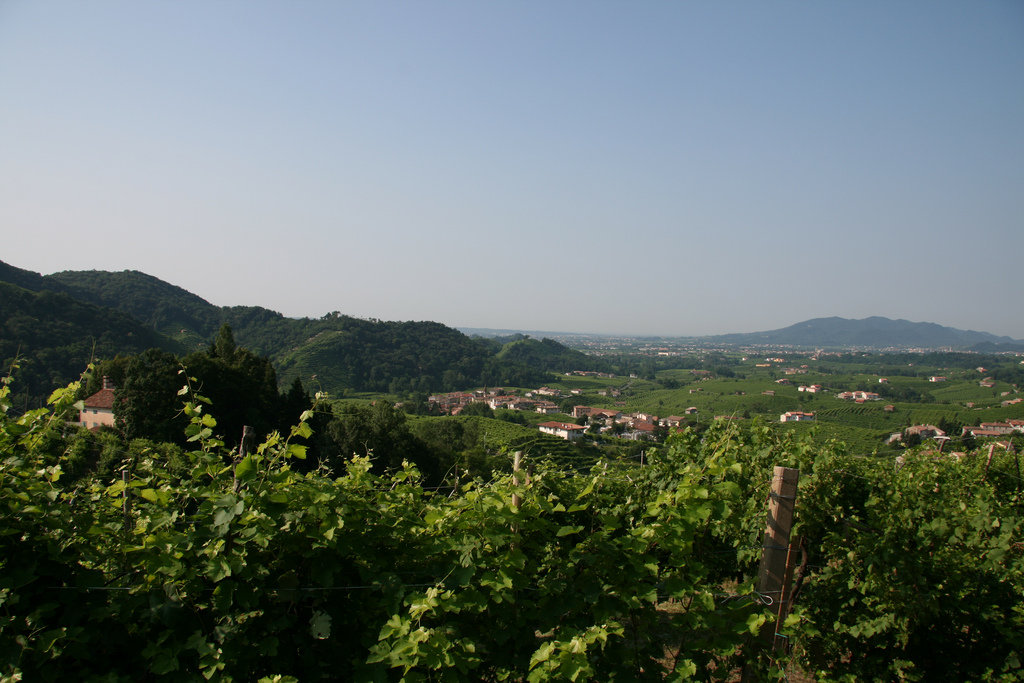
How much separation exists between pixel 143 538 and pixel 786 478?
281 centimetres

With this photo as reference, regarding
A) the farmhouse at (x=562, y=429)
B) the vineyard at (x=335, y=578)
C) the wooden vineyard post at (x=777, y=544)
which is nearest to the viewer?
the vineyard at (x=335, y=578)

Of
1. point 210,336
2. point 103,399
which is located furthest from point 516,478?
point 210,336

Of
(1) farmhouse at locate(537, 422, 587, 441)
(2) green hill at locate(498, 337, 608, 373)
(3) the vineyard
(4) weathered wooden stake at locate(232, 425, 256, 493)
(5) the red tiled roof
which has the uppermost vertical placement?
(4) weathered wooden stake at locate(232, 425, 256, 493)

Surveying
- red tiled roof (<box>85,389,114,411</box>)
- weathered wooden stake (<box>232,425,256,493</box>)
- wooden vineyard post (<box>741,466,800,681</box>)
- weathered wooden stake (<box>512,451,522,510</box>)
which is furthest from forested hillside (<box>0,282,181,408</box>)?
→ wooden vineyard post (<box>741,466,800,681</box>)

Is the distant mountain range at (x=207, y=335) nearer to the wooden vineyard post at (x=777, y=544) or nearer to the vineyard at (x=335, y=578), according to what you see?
the vineyard at (x=335, y=578)

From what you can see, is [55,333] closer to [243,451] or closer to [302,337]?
[302,337]

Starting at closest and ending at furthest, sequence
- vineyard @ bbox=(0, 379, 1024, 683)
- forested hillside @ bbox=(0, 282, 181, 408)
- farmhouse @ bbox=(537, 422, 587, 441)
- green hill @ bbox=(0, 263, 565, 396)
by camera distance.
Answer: vineyard @ bbox=(0, 379, 1024, 683), forested hillside @ bbox=(0, 282, 181, 408), farmhouse @ bbox=(537, 422, 587, 441), green hill @ bbox=(0, 263, 565, 396)

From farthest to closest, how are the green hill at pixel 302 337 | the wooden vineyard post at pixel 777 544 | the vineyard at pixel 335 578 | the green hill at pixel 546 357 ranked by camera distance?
the green hill at pixel 546 357, the green hill at pixel 302 337, the wooden vineyard post at pixel 777 544, the vineyard at pixel 335 578

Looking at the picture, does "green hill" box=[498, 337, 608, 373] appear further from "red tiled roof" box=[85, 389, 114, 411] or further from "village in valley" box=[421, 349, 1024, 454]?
"red tiled roof" box=[85, 389, 114, 411]

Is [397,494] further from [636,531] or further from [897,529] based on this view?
[897,529]

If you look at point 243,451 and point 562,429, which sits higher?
point 243,451

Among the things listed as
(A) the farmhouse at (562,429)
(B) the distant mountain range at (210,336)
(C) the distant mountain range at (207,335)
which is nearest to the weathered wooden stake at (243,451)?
(A) the farmhouse at (562,429)

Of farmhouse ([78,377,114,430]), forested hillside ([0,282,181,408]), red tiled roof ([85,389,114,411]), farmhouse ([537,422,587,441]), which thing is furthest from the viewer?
farmhouse ([537,422,587,441])

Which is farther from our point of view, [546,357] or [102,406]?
[546,357]
